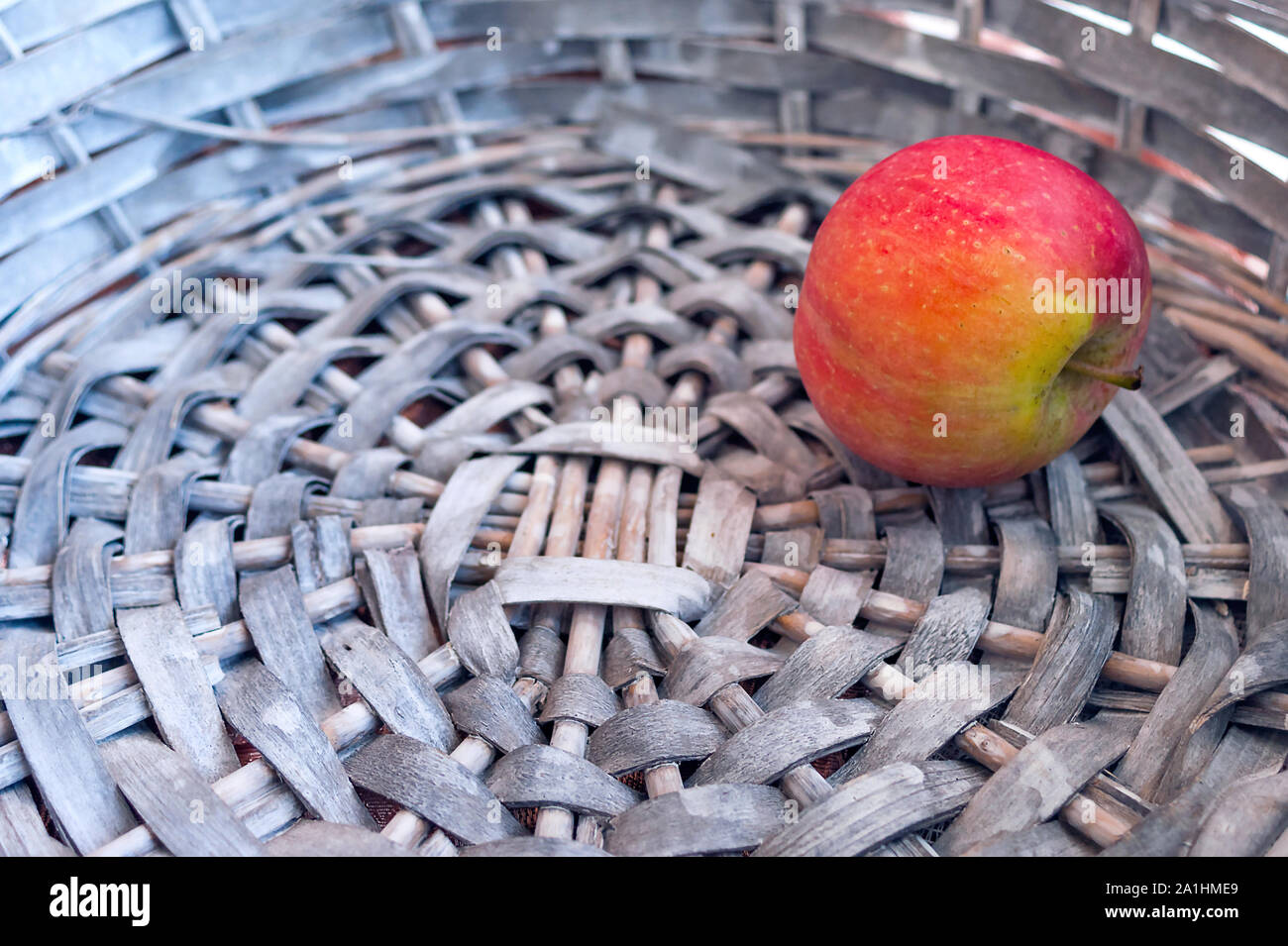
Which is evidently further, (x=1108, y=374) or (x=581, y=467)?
(x=581, y=467)

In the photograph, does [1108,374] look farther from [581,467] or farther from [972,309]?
[581,467]

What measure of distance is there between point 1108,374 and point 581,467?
0.37m

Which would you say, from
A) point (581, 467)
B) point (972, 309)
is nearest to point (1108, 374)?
point (972, 309)

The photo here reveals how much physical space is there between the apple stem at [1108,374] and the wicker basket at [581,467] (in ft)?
0.31

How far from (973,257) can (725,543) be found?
0.80ft

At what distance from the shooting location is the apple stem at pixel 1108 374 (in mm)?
638

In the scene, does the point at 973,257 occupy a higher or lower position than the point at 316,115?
lower

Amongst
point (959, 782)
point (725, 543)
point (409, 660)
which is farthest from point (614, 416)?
point (959, 782)

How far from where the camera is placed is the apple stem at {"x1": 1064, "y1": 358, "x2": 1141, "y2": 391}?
64cm

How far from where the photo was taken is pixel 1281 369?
0.74 m

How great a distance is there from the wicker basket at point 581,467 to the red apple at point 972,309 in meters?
0.07

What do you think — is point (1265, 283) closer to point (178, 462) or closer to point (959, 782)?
point (959, 782)

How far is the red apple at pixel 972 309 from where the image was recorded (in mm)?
636

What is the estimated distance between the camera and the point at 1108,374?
65 centimetres
